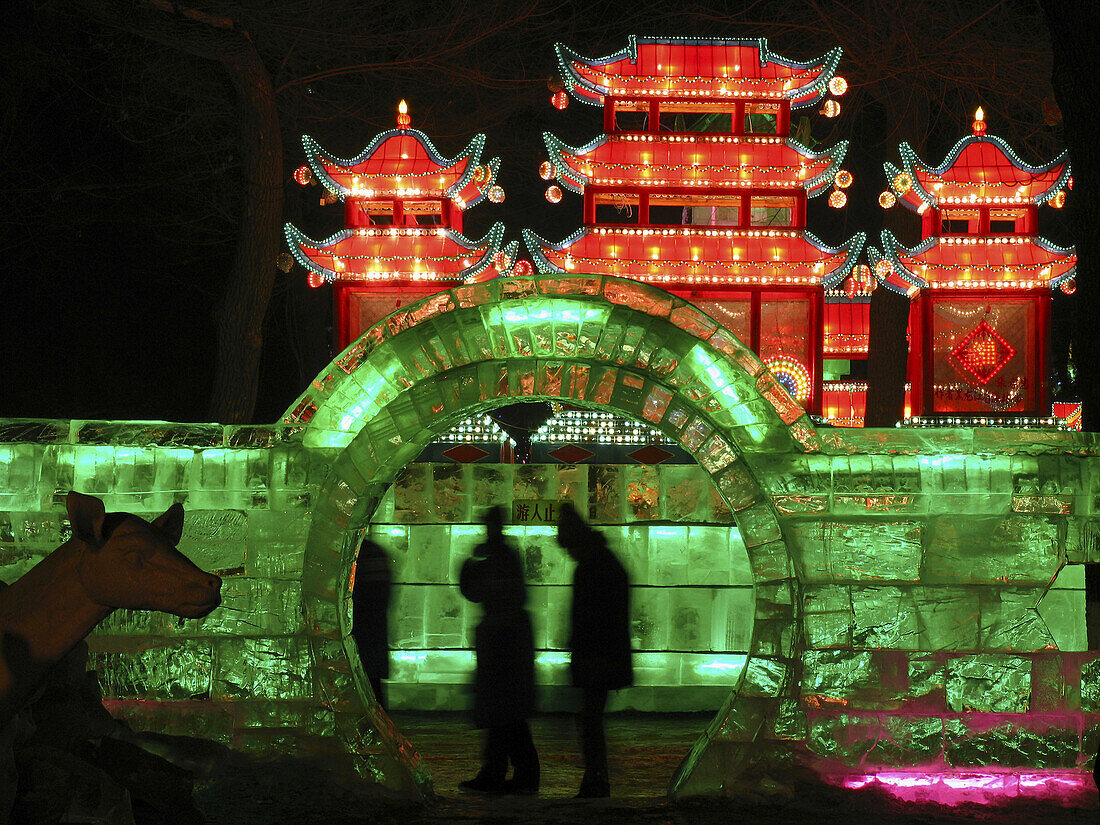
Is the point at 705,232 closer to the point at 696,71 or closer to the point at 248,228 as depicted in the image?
the point at 696,71

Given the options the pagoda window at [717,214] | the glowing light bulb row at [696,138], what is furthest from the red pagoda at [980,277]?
the pagoda window at [717,214]

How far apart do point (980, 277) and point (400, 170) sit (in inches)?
305

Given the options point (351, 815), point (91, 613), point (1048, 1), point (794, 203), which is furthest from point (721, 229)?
point (91, 613)

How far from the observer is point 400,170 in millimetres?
14906

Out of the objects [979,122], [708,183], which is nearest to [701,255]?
[708,183]

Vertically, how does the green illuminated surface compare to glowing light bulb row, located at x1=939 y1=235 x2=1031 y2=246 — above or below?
below

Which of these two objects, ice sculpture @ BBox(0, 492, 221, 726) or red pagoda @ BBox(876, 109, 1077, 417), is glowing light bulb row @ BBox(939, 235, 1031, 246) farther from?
ice sculpture @ BBox(0, 492, 221, 726)

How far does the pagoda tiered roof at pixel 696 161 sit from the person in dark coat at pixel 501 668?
930cm

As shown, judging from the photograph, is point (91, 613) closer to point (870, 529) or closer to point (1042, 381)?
point (870, 529)

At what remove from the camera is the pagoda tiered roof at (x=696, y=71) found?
49.0 feet

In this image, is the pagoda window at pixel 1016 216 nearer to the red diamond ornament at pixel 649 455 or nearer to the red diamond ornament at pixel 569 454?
the red diamond ornament at pixel 649 455

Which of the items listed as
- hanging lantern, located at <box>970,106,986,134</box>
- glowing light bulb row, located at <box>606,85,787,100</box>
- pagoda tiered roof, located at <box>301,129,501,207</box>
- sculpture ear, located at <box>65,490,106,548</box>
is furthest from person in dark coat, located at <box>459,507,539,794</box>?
hanging lantern, located at <box>970,106,986,134</box>

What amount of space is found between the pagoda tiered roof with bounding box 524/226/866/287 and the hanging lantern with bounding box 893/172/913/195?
2.60 ft

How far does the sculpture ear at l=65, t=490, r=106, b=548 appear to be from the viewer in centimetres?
379
